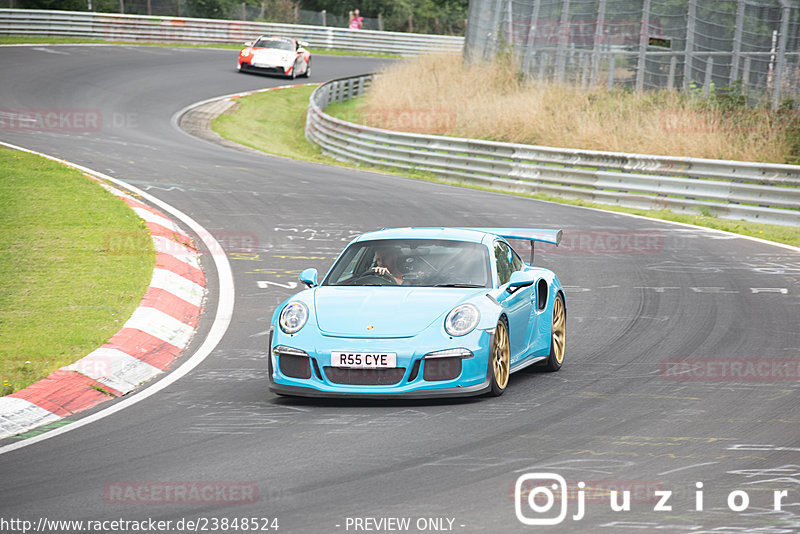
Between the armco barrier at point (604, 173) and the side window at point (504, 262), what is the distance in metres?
10.4

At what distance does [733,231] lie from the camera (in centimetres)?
1783

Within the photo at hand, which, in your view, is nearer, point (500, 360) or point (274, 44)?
point (500, 360)

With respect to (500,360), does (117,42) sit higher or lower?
higher

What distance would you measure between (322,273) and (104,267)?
8.30 feet

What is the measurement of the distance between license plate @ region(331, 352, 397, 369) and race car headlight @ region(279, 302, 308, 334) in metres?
0.47

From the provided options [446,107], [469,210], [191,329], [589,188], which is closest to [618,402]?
[191,329]

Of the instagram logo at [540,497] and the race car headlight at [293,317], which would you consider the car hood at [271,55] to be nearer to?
the race car headlight at [293,317]

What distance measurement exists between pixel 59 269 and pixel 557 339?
5904 millimetres

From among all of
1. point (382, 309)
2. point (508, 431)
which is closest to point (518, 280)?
point (382, 309)

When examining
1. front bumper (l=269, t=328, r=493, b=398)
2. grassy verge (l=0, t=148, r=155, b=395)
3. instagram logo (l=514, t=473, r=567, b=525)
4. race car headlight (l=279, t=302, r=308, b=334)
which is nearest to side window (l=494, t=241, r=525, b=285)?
front bumper (l=269, t=328, r=493, b=398)

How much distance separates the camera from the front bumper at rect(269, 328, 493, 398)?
24.2 ft

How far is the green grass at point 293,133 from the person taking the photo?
18828 millimetres

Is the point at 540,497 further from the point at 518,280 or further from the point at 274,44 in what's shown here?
the point at 274,44

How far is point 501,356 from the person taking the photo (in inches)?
311
